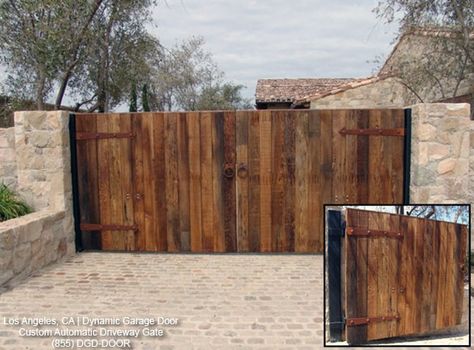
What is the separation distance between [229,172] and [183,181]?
0.57 m

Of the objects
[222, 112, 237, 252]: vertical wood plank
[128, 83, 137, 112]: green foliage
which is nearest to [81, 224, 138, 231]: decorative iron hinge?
[222, 112, 237, 252]: vertical wood plank

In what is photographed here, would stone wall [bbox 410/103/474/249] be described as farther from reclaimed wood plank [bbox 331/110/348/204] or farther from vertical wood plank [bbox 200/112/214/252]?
vertical wood plank [bbox 200/112/214/252]

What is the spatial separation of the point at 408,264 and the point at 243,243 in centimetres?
231

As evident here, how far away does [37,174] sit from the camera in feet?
14.3

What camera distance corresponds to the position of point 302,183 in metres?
4.30

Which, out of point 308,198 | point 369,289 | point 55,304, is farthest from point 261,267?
point 55,304

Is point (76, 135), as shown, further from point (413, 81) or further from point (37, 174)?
point (413, 81)

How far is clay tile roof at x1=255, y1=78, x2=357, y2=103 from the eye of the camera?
12.8m

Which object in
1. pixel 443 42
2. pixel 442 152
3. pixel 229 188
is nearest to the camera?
pixel 442 152

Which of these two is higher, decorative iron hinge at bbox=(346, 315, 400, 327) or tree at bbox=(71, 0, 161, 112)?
tree at bbox=(71, 0, 161, 112)

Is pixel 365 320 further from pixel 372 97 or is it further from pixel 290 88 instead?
pixel 290 88

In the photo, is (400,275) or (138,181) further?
(138,181)

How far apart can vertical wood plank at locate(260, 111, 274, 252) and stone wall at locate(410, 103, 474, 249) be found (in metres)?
1.61

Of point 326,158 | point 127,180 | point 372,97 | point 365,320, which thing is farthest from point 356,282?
point 372,97
